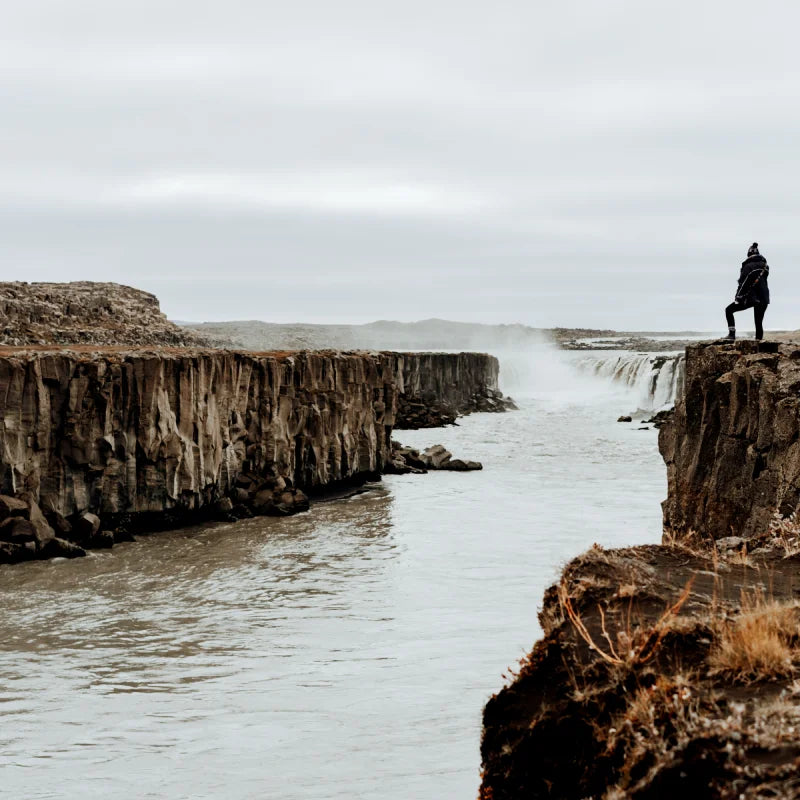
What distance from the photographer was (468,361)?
6688cm

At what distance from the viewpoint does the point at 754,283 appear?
17.5 metres

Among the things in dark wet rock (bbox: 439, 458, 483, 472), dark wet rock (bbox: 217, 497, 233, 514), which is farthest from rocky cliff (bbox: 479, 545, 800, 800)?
dark wet rock (bbox: 439, 458, 483, 472)

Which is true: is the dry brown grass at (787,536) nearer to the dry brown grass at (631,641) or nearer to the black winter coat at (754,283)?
the dry brown grass at (631,641)

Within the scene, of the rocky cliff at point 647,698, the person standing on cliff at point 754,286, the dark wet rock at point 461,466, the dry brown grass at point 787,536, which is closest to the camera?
the rocky cliff at point 647,698

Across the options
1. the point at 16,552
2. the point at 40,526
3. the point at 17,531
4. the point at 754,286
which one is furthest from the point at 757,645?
the point at 40,526

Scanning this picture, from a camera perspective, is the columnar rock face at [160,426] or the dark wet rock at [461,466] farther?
the dark wet rock at [461,466]

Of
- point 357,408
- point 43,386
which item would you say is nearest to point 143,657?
point 43,386

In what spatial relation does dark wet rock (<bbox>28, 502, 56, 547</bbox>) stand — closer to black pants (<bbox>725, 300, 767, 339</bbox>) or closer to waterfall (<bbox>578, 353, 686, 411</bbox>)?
black pants (<bbox>725, 300, 767, 339</bbox>)

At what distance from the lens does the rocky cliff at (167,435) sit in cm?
2091

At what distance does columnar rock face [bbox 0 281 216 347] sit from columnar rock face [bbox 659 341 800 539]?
26448 millimetres

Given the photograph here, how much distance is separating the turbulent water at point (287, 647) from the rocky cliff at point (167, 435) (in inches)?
46.1

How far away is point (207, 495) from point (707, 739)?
22.0m

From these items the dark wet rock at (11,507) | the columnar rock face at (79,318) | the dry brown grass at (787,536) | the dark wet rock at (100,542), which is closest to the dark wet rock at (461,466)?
the columnar rock face at (79,318)

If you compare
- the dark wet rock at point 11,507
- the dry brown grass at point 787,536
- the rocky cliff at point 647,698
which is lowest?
the dark wet rock at point 11,507
